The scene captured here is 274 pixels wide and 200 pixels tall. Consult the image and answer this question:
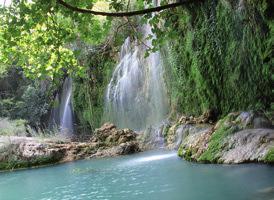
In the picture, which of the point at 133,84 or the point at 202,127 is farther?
the point at 133,84

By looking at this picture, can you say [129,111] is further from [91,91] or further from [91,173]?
[91,173]

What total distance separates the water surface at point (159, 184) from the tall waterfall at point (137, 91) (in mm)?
6278

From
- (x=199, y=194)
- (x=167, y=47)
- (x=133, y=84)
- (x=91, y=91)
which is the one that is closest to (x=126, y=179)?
(x=199, y=194)

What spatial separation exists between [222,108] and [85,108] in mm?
12528

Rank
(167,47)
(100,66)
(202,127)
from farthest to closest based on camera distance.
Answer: (100,66), (167,47), (202,127)

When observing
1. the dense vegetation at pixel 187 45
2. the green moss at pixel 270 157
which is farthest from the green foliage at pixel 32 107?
the green moss at pixel 270 157

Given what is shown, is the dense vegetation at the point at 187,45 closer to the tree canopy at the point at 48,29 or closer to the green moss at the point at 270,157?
the tree canopy at the point at 48,29

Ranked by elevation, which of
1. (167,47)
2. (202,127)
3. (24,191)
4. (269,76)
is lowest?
(24,191)

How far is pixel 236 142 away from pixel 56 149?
28.9 ft

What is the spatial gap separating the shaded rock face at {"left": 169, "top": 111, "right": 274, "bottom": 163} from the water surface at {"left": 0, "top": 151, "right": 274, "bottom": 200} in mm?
259

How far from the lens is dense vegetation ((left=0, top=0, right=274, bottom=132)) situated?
535 centimetres

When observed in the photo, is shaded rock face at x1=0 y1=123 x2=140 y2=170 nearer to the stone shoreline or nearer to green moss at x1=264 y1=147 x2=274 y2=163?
the stone shoreline

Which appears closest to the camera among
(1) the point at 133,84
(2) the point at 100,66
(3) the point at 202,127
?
(3) the point at 202,127

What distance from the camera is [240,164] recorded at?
681 centimetres
